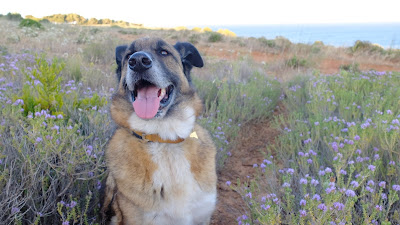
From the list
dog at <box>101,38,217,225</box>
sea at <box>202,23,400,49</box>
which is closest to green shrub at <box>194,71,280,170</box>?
dog at <box>101,38,217,225</box>

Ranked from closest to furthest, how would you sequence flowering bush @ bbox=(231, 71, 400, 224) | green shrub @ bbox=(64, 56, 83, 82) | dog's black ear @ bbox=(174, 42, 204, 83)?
1. flowering bush @ bbox=(231, 71, 400, 224)
2. dog's black ear @ bbox=(174, 42, 204, 83)
3. green shrub @ bbox=(64, 56, 83, 82)

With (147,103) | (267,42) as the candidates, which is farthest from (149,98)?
(267,42)

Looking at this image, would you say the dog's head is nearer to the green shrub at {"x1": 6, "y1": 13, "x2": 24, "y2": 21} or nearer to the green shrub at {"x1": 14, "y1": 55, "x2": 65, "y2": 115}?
the green shrub at {"x1": 14, "y1": 55, "x2": 65, "y2": 115}

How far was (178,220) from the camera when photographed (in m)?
2.25

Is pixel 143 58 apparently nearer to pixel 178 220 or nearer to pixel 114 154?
pixel 114 154

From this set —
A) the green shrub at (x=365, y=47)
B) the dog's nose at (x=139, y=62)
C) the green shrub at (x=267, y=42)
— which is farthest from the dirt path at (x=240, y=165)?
the green shrub at (x=365, y=47)

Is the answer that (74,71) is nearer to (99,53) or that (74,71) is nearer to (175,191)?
(99,53)

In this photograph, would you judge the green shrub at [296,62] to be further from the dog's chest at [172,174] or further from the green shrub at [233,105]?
the dog's chest at [172,174]

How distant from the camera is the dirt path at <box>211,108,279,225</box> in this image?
3303 mm

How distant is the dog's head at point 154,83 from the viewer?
2.37m

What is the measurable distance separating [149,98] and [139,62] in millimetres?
289

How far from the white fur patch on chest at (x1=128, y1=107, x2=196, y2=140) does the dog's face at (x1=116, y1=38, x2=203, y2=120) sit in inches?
2.0

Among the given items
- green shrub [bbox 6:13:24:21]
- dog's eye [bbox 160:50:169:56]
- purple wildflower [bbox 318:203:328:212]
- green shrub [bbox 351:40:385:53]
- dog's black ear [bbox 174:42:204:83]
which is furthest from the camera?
green shrub [bbox 6:13:24:21]

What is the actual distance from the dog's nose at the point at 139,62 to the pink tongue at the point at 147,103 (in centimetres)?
19
